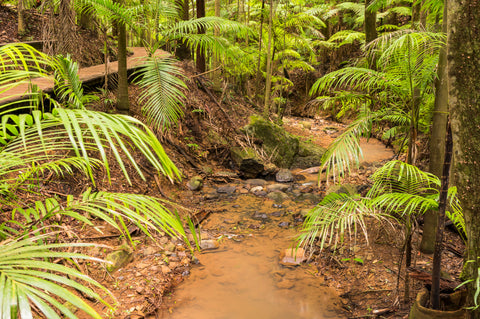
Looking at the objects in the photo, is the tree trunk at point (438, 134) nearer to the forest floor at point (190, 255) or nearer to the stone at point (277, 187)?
the forest floor at point (190, 255)

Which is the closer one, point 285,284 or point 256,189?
point 285,284

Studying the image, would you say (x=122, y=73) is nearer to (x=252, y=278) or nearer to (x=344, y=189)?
(x=252, y=278)

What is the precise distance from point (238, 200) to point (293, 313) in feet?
9.81

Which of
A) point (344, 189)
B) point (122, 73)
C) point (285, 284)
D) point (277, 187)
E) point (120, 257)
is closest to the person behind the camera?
point (120, 257)

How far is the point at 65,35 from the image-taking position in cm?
411

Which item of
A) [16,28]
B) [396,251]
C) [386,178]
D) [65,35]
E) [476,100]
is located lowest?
[396,251]

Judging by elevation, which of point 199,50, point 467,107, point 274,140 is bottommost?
point 274,140

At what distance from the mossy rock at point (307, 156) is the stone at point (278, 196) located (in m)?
2.35

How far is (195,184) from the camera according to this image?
6.24 m

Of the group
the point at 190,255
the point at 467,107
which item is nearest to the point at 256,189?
the point at 190,255

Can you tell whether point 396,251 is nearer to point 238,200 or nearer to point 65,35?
point 238,200

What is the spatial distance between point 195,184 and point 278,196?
1684mm

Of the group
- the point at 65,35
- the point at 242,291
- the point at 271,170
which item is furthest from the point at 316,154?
the point at 65,35

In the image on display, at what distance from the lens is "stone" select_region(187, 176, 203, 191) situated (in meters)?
6.21
